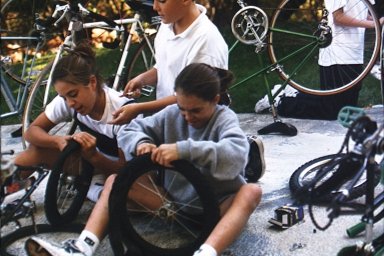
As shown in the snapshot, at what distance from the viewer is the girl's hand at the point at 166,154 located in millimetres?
2020

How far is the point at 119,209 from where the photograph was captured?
6.94 feet

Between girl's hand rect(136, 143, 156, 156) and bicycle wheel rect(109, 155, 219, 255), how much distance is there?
0.03m

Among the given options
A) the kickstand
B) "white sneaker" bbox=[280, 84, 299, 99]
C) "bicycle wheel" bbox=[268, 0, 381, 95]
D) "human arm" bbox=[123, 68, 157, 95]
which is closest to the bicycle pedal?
"human arm" bbox=[123, 68, 157, 95]

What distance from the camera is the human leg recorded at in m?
2.01

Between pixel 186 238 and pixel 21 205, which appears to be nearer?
pixel 21 205

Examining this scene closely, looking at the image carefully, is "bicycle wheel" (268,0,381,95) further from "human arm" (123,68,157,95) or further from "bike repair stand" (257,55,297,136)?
"human arm" (123,68,157,95)

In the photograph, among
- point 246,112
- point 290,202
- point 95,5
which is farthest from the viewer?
point 95,5

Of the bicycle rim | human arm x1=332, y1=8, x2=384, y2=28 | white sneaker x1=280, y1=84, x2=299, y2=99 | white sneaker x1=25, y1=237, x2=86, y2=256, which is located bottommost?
the bicycle rim

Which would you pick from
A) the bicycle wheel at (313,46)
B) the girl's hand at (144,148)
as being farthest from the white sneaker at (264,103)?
the girl's hand at (144,148)

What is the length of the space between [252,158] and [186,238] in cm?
59

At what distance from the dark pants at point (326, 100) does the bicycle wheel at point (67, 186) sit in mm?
1895

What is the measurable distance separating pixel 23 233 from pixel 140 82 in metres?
0.91

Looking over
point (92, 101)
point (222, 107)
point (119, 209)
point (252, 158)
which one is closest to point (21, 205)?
point (119, 209)

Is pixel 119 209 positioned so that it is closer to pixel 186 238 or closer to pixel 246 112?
pixel 186 238
